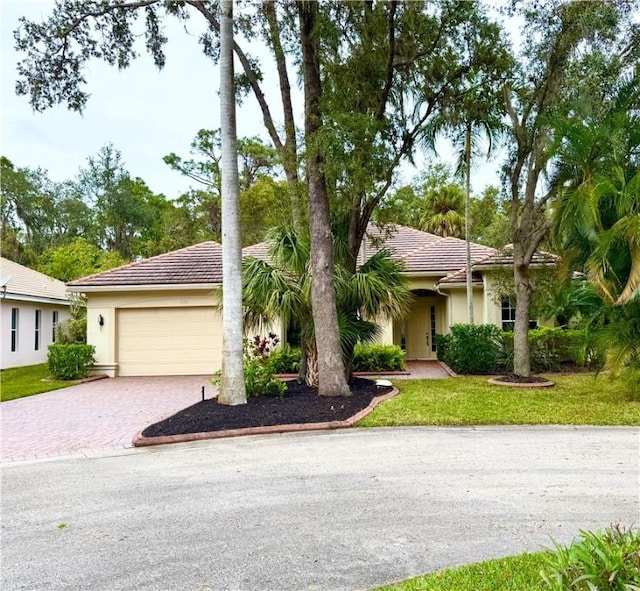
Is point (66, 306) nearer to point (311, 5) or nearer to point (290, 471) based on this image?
point (311, 5)

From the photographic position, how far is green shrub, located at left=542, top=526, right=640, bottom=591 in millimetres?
2521

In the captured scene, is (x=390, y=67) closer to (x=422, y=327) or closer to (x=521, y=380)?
(x=521, y=380)

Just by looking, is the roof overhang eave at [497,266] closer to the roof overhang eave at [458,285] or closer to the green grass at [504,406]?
the roof overhang eave at [458,285]

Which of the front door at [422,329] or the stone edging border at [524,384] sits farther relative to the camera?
the front door at [422,329]

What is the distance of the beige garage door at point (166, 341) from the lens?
15969 mm

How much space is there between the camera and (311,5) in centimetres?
983

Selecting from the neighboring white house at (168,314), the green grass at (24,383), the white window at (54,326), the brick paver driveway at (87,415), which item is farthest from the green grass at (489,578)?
the white window at (54,326)

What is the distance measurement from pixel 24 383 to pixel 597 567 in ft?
50.1

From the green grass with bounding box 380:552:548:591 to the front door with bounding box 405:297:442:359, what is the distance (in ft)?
51.2

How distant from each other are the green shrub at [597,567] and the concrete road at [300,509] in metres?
0.89

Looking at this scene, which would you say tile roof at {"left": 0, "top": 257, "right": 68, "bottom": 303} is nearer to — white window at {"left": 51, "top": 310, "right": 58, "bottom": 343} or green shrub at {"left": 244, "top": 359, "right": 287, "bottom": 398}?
white window at {"left": 51, "top": 310, "right": 58, "bottom": 343}

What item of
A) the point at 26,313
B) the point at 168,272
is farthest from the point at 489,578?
the point at 26,313

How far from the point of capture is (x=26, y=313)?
19047 mm

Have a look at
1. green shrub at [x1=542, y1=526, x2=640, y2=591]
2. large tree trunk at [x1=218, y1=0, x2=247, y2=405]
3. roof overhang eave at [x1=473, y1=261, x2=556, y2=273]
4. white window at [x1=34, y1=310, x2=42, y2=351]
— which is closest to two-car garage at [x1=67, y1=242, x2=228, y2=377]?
white window at [x1=34, y1=310, x2=42, y2=351]
